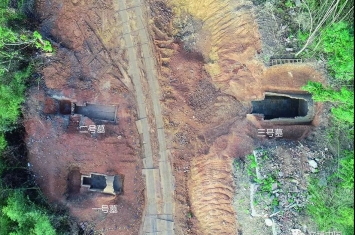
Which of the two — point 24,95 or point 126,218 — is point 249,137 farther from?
point 24,95

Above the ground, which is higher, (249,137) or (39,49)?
(39,49)

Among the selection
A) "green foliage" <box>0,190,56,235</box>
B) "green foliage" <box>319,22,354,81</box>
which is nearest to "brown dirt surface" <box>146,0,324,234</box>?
"green foliage" <box>319,22,354,81</box>

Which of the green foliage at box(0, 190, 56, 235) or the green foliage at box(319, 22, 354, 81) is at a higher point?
the green foliage at box(319, 22, 354, 81)

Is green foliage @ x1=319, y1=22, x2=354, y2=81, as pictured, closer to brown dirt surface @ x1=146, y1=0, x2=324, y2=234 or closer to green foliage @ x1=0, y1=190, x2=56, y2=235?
brown dirt surface @ x1=146, y1=0, x2=324, y2=234

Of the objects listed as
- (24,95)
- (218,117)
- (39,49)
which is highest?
(39,49)

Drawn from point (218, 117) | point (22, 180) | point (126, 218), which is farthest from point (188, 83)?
point (22, 180)

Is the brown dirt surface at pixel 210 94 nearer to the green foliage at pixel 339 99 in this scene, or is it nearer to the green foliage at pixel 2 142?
the green foliage at pixel 339 99
